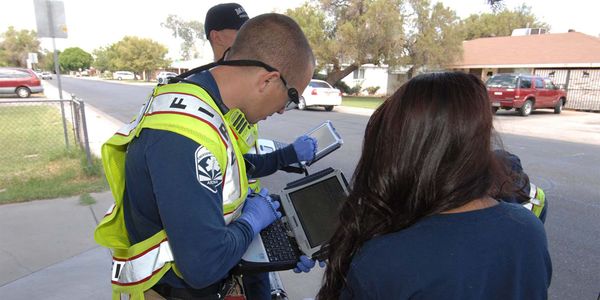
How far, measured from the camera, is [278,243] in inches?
57.5

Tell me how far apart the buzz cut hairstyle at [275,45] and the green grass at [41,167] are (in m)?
4.78

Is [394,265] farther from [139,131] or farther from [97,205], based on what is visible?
[97,205]

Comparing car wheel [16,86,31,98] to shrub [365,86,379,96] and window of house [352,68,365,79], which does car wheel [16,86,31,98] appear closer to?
shrub [365,86,379,96]

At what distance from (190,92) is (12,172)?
21.6ft

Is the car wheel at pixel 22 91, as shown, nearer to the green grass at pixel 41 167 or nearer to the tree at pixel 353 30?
the green grass at pixel 41 167

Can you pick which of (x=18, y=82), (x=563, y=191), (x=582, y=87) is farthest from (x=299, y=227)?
(x=582, y=87)

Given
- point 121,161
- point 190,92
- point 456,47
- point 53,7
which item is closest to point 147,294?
point 121,161

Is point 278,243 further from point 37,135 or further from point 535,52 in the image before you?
point 535,52

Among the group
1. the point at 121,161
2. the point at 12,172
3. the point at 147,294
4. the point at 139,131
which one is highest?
the point at 139,131

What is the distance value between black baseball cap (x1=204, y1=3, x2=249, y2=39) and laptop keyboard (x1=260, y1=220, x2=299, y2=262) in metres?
1.47

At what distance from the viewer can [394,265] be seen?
2.95 ft

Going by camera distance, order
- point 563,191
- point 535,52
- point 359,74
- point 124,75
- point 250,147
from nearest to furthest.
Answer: point 250,147 < point 563,191 < point 535,52 < point 359,74 < point 124,75

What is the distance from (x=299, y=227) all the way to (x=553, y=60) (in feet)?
89.1

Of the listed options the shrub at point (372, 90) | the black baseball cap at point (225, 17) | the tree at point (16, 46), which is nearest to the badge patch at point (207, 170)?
the black baseball cap at point (225, 17)
